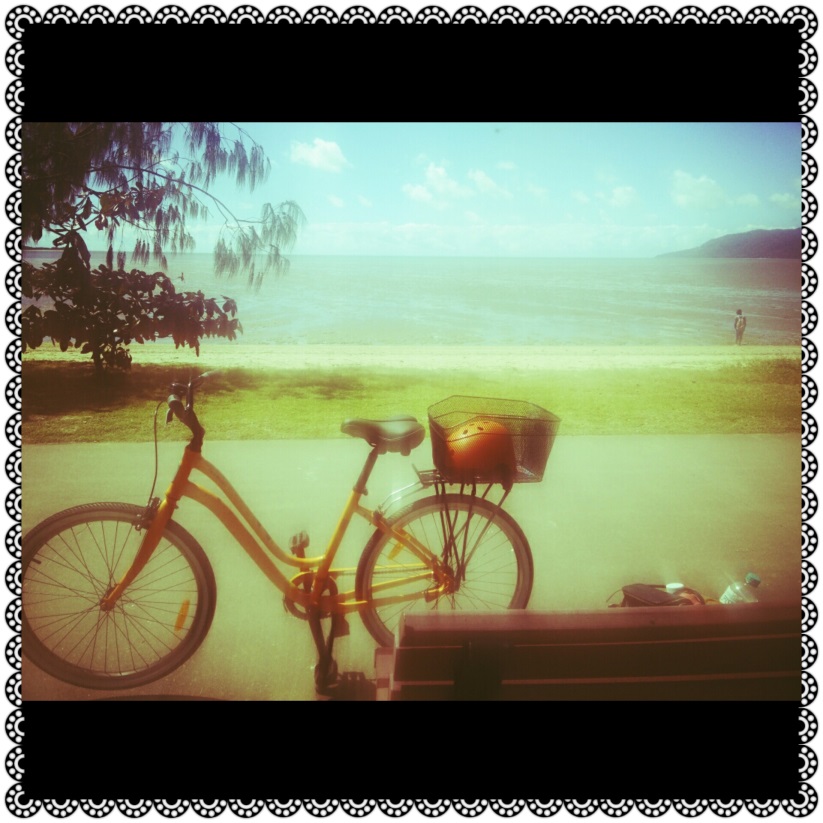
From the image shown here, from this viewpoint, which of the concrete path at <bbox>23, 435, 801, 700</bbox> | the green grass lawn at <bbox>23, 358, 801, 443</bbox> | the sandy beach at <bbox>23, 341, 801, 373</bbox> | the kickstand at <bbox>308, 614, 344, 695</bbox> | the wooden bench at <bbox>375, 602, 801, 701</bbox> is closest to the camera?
the wooden bench at <bbox>375, 602, 801, 701</bbox>

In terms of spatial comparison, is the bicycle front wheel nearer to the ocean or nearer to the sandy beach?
the sandy beach

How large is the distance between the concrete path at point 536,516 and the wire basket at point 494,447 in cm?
104

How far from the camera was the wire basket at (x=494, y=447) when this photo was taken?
8.49 feet

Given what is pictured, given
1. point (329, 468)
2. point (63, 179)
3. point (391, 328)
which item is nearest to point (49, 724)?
point (329, 468)

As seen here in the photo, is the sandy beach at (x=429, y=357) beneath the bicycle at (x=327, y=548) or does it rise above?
above

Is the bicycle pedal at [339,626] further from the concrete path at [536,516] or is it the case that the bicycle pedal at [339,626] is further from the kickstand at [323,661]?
the concrete path at [536,516]

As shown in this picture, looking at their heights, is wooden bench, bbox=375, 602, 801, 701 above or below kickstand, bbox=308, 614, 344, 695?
above

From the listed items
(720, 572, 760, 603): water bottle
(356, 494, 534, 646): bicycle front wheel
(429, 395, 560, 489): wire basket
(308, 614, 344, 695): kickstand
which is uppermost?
(429, 395, 560, 489): wire basket

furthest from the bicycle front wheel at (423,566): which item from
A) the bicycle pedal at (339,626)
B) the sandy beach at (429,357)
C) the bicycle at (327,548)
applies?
the sandy beach at (429,357)

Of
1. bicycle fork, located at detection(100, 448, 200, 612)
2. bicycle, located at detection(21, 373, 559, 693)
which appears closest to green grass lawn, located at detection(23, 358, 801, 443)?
bicycle, located at detection(21, 373, 559, 693)

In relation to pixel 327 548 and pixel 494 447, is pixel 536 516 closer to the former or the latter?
pixel 494 447

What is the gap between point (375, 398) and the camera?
401 inches

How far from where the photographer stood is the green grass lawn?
732 cm

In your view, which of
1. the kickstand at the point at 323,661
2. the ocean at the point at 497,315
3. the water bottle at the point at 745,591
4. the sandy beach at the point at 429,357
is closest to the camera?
the kickstand at the point at 323,661
